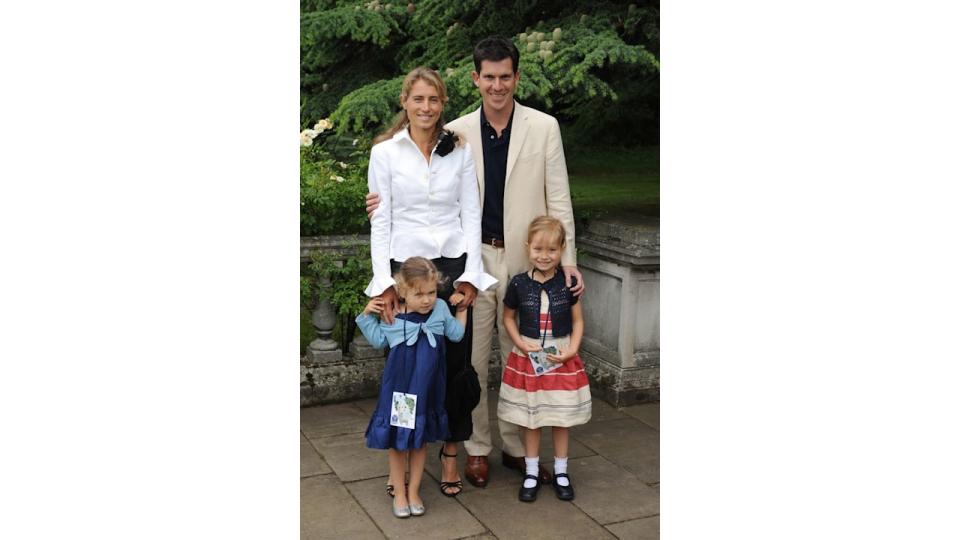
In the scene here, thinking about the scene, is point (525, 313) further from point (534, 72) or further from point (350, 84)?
point (350, 84)

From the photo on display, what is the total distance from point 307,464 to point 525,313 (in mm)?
1282

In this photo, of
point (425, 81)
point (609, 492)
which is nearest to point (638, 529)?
point (609, 492)

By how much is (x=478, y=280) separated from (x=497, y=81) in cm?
80

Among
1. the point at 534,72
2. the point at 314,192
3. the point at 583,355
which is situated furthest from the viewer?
the point at 583,355

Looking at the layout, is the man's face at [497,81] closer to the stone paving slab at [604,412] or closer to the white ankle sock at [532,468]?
the white ankle sock at [532,468]

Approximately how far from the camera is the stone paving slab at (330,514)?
3.83 meters

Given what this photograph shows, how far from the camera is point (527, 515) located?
13.1 ft

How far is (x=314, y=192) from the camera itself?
5.41m

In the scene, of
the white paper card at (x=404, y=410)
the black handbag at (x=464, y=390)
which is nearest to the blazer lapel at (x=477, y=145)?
the black handbag at (x=464, y=390)

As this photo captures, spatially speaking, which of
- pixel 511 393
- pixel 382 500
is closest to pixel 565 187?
pixel 511 393

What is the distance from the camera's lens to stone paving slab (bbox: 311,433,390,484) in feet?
14.6

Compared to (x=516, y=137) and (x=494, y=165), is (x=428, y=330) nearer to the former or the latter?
(x=494, y=165)

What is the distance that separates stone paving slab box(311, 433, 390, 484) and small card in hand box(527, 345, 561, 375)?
2.79ft

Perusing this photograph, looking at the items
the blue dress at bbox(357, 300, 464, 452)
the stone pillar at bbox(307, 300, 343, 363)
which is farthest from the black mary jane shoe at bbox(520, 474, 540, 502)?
the stone pillar at bbox(307, 300, 343, 363)
